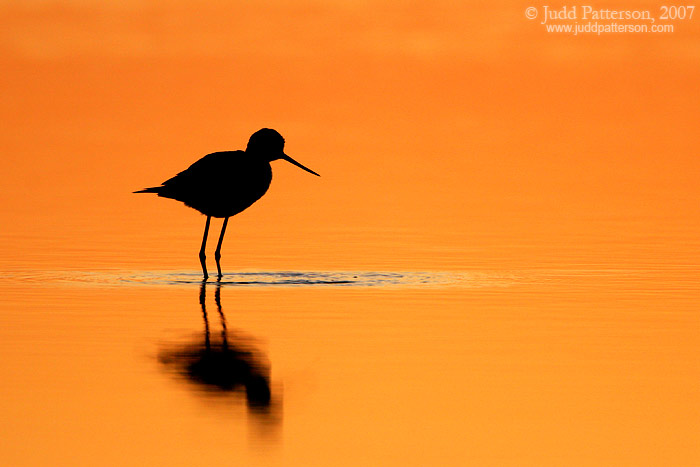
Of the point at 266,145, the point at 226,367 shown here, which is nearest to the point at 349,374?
the point at 226,367

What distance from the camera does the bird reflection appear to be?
834 centimetres

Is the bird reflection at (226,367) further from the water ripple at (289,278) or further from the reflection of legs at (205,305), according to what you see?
the water ripple at (289,278)

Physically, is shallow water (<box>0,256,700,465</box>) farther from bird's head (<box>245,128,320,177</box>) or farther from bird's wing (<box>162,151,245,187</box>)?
bird's head (<box>245,128,320,177</box>)

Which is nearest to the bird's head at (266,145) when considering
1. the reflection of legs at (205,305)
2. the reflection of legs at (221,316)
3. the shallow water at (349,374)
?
the reflection of legs at (205,305)

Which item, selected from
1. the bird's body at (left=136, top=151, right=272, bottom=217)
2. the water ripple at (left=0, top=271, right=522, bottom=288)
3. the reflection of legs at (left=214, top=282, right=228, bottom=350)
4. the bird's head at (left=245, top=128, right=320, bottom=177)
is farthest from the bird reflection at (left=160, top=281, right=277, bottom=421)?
the bird's head at (left=245, top=128, right=320, bottom=177)

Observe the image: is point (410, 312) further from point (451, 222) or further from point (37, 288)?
point (451, 222)

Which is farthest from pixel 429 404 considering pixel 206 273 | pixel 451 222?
pixel 451 222

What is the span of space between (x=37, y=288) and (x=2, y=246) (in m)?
5.80

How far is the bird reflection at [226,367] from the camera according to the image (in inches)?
328

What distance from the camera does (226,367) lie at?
9336 mm

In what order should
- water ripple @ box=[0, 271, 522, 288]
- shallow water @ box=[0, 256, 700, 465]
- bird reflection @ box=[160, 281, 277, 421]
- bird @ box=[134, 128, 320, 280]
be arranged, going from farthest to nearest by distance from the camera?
bird @ box=[134, 128, 320, 280]
water ripple @ box=[0, 271, 522, 288]
bird reflection @ box=[160, 281, 277, 421]
shallow water @ box=[0, 256, 700, 465]

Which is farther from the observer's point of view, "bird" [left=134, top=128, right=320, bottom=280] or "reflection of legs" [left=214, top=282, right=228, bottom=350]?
"bird" [left=134, top=128, right=320, bottom=280]

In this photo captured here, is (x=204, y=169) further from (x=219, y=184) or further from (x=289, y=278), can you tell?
(x=289, y=278)

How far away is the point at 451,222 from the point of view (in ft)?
81.6
